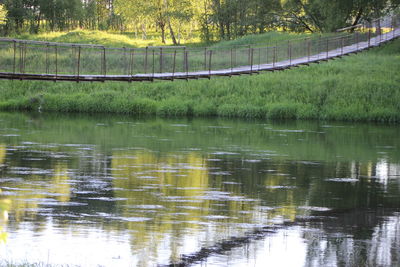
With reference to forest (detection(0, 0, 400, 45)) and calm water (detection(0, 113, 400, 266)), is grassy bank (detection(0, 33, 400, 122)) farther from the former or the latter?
forest (detection(0, 0, 400, 45))

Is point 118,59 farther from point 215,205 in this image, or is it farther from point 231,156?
point 215,205

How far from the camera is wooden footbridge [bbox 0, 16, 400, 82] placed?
24.8 m

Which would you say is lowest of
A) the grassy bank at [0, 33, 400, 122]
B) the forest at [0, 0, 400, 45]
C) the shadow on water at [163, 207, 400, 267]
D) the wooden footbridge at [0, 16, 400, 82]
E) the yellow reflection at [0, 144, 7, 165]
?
the shadow on water at [163, 207, 400, 267]

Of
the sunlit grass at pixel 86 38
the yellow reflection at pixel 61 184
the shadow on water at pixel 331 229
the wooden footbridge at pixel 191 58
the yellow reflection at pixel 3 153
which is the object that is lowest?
the shadow on water at pixel 331 229

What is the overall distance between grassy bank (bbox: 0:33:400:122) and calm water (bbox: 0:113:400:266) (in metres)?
5.41

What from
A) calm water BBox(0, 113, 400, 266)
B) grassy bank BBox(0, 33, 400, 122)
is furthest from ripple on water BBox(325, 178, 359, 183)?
grassy bank BBox(0, 33, 400, 122)

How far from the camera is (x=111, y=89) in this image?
143ft

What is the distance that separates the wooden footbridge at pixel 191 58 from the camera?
2480 centimetres

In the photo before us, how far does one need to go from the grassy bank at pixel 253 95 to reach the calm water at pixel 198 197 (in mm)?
5406

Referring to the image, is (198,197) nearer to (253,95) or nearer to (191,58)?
(253,95)

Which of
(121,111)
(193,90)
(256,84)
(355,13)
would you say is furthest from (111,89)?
(355,13)

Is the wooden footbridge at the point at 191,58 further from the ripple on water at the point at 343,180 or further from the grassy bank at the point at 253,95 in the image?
the ripple on water at the point at 343,180

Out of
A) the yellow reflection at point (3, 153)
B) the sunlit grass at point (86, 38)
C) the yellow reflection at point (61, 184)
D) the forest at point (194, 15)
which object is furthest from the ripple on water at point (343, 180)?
the sunlit grass at point (86, 38)

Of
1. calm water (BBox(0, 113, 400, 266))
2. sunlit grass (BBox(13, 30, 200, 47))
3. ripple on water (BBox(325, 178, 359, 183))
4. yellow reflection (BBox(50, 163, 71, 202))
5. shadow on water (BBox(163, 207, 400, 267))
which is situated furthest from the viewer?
sunlit grass (BBox(13, 30, 200, 47))
